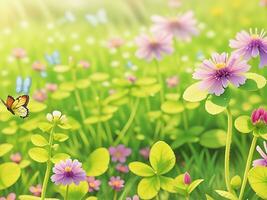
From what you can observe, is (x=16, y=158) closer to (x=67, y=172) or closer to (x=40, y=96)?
(x=40, y=96)

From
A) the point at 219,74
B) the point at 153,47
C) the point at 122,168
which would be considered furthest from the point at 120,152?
the point at 219,74

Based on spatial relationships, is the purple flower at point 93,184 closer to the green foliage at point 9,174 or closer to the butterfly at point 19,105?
the green foliage at point 9,174

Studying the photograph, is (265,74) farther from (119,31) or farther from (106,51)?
(119,31)

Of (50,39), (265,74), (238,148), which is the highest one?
(50,39)

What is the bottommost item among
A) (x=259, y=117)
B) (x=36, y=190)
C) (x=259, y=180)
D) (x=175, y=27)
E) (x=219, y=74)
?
(x=36, y=190)

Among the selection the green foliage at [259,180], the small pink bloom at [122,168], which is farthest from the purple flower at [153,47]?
the green foliage at [259,180]

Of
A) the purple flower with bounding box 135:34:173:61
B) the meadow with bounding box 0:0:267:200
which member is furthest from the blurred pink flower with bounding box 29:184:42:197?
the purple flower with bounding box 135:34:173:61

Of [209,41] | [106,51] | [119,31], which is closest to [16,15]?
[119,31]
